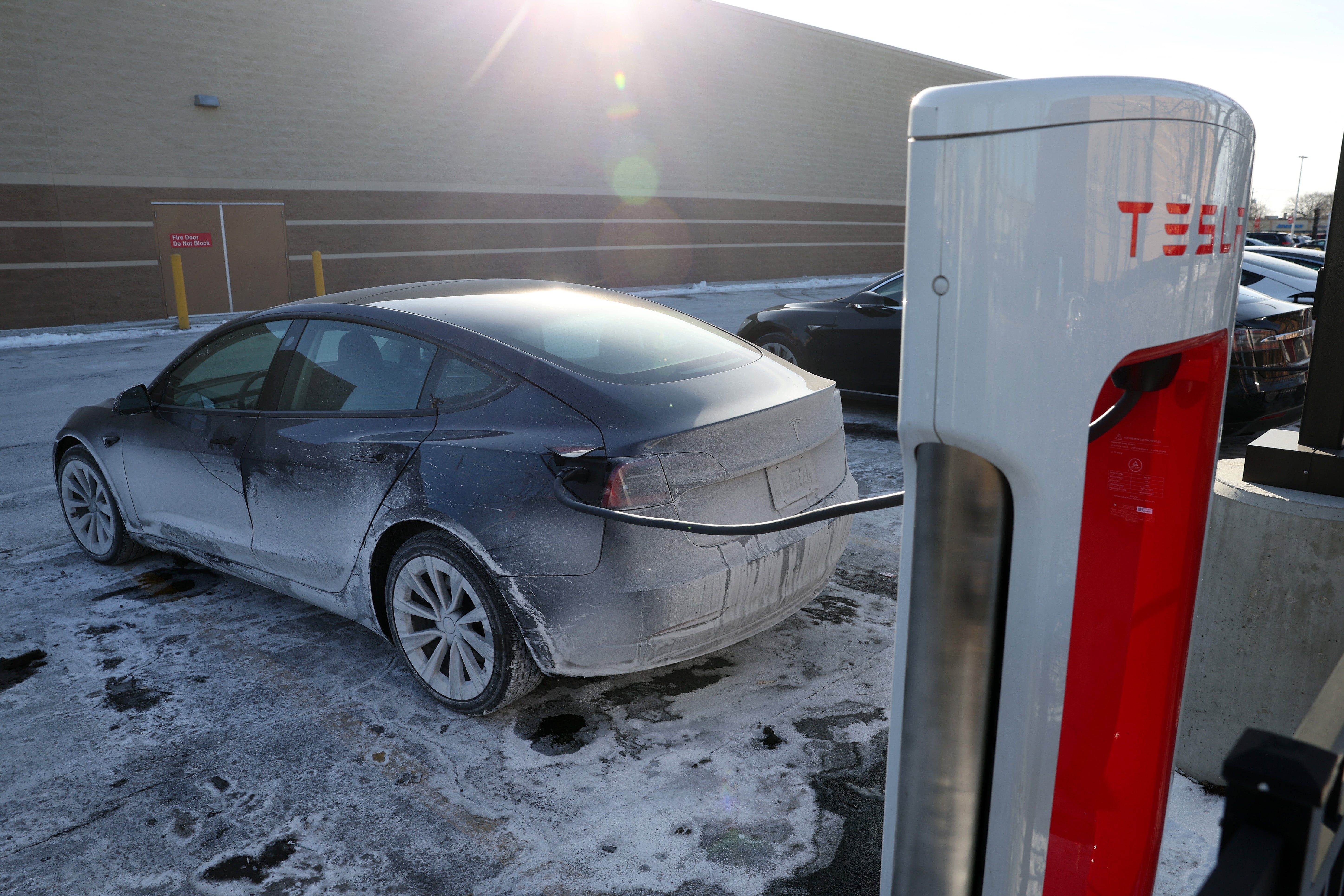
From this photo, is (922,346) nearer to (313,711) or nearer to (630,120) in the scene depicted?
(313,711)

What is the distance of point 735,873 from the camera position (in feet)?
8.98

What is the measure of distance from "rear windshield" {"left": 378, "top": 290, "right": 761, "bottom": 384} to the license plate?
0.48 meters

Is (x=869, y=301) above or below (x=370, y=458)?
above

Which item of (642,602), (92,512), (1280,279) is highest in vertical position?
(1280,279)

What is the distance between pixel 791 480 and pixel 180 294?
54.2 feet

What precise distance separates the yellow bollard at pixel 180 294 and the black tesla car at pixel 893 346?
36.2 ft

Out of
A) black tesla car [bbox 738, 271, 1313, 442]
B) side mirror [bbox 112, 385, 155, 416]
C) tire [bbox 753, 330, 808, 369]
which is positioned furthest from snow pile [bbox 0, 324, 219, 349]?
side mirror [bbox 112, 385, 155, 416]

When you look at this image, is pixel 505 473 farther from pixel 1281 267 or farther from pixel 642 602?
pixel 1281 267

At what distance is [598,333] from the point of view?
397 centimetres

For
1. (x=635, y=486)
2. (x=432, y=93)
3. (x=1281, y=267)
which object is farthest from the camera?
(x=432, y=93)

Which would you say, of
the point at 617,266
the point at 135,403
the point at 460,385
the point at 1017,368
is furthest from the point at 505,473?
the point at 617,266

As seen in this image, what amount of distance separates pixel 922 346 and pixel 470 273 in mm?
22266

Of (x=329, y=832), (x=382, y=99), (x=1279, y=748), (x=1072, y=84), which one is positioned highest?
(x=382, y=99)

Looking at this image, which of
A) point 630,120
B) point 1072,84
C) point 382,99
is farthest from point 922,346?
point 630,120
